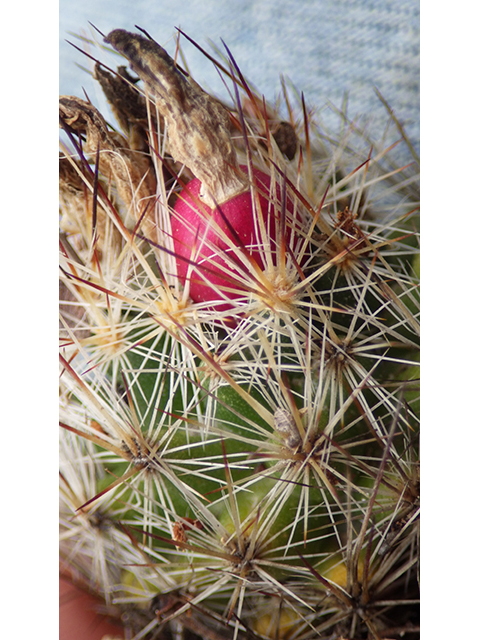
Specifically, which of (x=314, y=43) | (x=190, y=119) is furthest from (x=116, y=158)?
(x=314, y=43)

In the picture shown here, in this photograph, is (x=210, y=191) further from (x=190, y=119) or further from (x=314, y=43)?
(x=314, y=43)

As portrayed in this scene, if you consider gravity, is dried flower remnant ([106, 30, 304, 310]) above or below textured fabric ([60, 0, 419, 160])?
below

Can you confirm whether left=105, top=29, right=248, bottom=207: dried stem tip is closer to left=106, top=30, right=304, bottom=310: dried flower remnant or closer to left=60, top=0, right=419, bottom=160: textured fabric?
left=106, top=30, right=304, bottom=310: dried flower remnant

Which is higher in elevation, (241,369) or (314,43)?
(314,43)

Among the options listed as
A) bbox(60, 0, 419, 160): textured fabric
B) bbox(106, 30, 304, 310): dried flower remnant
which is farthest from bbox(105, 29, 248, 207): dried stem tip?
Answer: bbox(60, 0, 419, 160): textured fabric

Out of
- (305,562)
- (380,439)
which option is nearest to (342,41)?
(380,439)

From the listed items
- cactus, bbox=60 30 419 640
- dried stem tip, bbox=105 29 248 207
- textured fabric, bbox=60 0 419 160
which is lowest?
cactus, bbox=60 30 419 640

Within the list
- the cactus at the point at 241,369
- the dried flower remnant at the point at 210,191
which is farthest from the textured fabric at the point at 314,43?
the dried flower remnant at the point at 210,191
